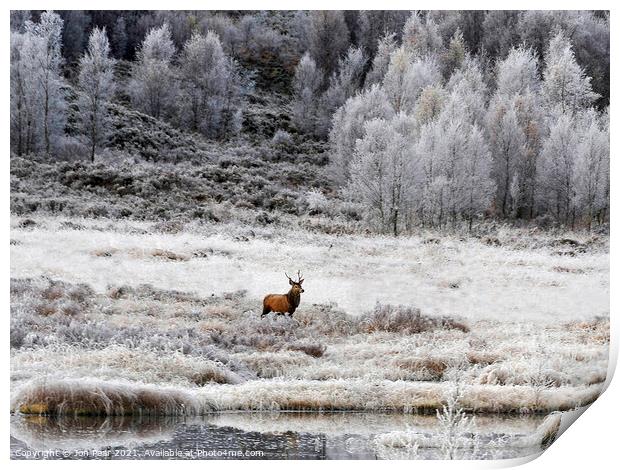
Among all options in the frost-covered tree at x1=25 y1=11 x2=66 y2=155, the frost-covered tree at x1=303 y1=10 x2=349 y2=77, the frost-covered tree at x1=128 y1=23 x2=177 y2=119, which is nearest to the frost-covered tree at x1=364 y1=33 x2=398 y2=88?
the frost-covered tree at x1=303 y1=10 x2=349 y2=77

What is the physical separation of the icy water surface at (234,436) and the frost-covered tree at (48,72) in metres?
3.15

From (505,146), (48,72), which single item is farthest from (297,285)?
(48,72)

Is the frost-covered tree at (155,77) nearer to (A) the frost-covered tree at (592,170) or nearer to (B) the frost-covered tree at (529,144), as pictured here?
(B) the frost-covered tree at (529,144)

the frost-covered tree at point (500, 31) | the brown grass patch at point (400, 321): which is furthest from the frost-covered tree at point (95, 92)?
the frost-covered tree at point (500, 31)

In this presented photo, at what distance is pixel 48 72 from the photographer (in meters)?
12.2

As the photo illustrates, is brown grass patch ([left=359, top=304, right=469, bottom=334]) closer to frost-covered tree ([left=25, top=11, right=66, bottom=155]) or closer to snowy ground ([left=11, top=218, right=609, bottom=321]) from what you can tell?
snowy ground ([left=11, top=218, right=609, bottom=321])

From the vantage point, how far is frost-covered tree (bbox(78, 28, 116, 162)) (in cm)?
1243

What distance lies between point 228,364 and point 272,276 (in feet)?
3.63

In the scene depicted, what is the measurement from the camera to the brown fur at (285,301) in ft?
39.4

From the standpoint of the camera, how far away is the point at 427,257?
1217cm

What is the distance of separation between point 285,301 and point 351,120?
2.18m

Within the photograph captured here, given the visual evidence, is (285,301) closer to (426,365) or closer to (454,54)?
(426,365)
